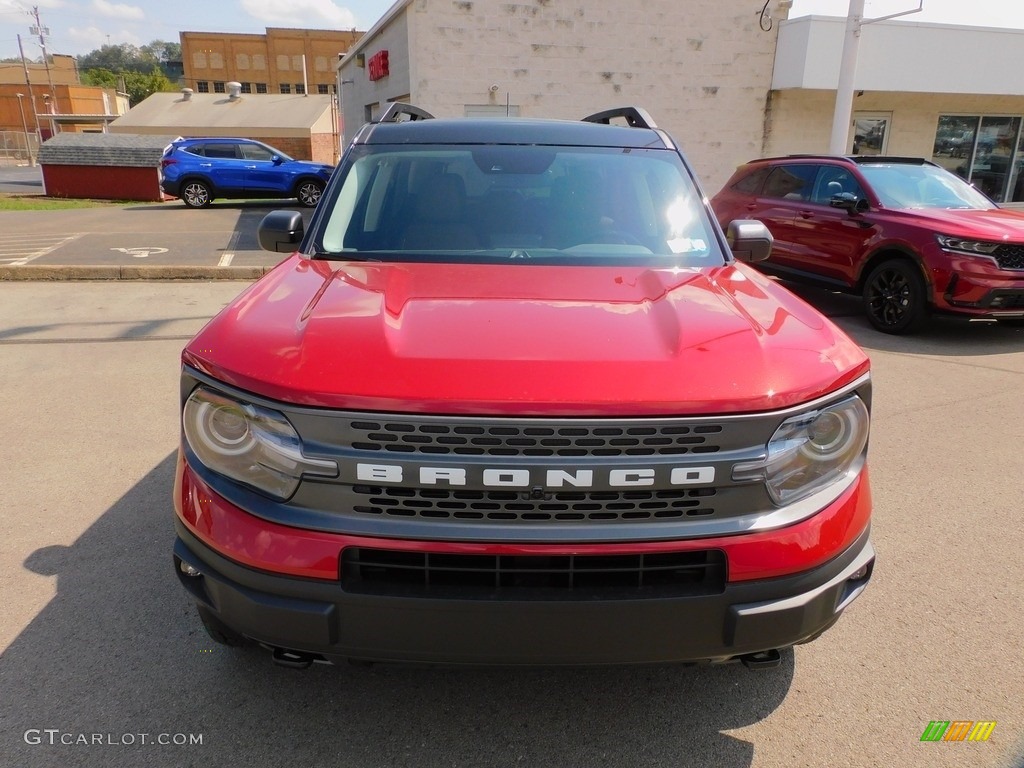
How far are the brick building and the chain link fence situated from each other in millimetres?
17449

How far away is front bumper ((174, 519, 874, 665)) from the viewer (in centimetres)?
180

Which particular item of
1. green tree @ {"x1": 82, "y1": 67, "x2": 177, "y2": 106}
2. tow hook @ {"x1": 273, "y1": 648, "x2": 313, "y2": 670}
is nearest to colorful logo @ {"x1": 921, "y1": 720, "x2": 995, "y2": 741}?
tow hook @ {"x1": 273, "y1": 648, "x2": 313, "y2": 670}

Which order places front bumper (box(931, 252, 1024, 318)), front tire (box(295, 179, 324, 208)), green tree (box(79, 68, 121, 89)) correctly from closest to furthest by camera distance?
front bumper (box(931, 252, 1024, 318))
front tire (box(295, 179, 324, 208))
green tree (box(79, 68, 121, 89))

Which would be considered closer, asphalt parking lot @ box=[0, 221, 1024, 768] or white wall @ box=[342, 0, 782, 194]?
asphalt parking lot @ box=[0, 221, 1024, 768]

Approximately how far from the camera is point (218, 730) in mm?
2275

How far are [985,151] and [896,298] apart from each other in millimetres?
15051

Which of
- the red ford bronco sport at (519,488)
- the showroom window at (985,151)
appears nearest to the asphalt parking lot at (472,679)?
the red ford bronco sport at (519,488)

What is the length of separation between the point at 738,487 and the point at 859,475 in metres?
0.46

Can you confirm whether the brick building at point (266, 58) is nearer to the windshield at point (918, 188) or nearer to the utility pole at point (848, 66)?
the utility pole at point (848, 66)

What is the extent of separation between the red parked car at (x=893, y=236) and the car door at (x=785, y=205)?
0.04 feet

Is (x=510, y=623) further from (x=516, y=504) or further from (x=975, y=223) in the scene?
(x=975, y=223)

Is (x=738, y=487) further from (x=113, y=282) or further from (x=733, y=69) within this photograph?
(x=733, y=69)

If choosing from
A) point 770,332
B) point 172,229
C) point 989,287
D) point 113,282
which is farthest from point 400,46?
point 770,332

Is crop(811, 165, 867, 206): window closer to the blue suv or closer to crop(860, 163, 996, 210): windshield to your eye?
crop(860, 163, 996, 210): windshield
